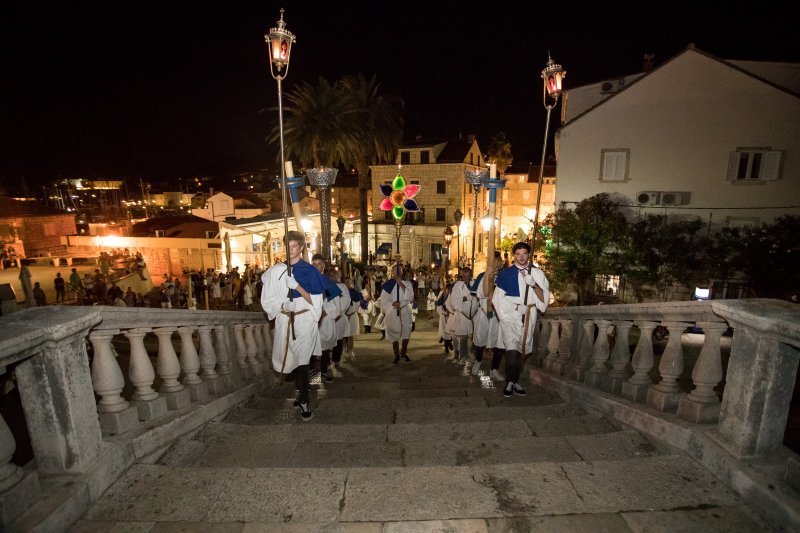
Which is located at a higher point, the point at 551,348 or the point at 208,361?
the point at 208,361

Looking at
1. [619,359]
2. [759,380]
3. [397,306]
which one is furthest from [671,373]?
[397,306]

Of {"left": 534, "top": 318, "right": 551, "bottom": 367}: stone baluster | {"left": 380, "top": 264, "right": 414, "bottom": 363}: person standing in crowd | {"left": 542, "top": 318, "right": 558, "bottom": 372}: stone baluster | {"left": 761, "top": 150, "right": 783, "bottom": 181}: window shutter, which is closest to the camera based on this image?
{"left": 542, "top": 318, "right": 558, "bottom": 372}: stone baluster

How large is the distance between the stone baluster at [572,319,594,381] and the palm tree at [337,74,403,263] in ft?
71.9

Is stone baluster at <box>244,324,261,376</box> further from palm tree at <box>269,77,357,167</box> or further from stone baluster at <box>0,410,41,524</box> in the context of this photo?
palm tree at <box>269,77,357,167</box>

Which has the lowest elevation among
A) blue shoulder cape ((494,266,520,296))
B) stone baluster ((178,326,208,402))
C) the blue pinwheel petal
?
stone baluster ((178,326,208,402))

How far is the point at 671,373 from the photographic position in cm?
348

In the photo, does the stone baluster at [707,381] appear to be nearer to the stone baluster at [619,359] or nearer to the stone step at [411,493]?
the stone step at [411,493]

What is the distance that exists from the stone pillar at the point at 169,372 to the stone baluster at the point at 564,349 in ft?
14.8

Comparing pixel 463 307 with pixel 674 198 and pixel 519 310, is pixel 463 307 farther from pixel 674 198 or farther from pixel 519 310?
pixel 674 198

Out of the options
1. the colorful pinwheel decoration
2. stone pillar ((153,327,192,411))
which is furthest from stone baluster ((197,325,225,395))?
the colorful pinwheel decoration

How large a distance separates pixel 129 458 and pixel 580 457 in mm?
3330

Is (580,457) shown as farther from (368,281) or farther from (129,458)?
(368,281)

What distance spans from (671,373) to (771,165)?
17.5m

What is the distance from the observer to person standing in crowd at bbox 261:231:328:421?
451 centimetres
